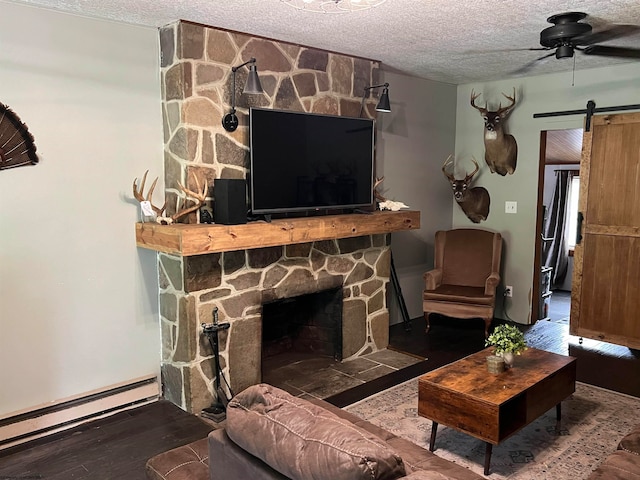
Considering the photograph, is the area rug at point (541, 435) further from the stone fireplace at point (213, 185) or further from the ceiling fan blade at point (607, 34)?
the ceiling fan blade at point (607, 34)

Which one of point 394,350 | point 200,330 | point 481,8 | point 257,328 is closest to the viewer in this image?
point 481,8

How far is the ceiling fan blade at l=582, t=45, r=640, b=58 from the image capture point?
3.27 meters

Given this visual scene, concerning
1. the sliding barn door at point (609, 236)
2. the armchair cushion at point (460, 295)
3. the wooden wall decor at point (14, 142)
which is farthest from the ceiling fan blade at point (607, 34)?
the wooden wall decor at point (14, 142)

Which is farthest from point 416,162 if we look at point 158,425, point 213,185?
point 158,425

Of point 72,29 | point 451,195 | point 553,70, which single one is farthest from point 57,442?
point 553,70

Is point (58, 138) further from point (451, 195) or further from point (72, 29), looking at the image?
point (451, 195)

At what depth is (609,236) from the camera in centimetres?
446

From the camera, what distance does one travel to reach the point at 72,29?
2.99 m

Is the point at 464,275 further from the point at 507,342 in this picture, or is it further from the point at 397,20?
the point at 397,20

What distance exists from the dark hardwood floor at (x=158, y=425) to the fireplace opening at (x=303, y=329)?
61 centimetres

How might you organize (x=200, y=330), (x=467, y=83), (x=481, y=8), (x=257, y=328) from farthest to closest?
(x=467, y=83), (x=257, y=328), (x=200, y=330), (x=481, y=8)

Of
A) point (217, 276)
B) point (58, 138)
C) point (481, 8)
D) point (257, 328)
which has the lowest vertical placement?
point (257, 328)

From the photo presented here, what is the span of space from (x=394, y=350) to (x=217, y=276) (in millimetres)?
1873

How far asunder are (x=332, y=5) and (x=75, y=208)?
187cm
